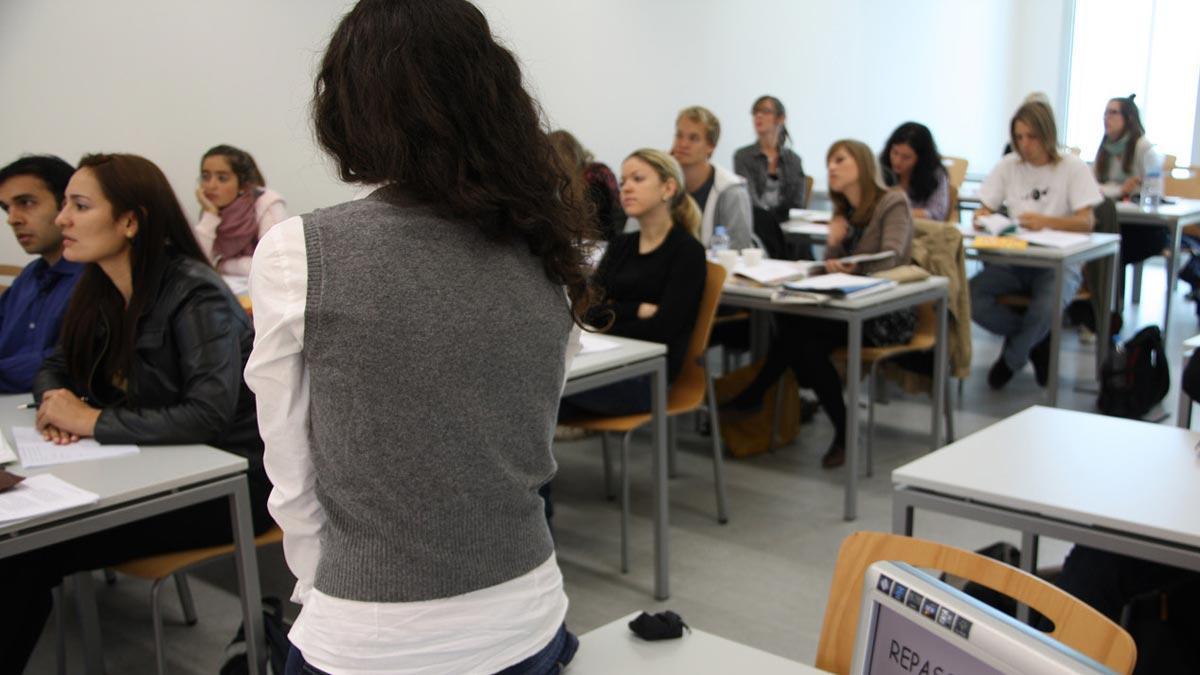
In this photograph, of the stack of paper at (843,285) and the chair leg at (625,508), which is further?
the stack of paper at (843,285)

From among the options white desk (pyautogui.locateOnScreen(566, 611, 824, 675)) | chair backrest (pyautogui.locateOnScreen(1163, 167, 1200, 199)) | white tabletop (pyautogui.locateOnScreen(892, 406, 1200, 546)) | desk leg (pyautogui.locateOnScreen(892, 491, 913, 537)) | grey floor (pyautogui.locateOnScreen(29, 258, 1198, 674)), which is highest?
chair backrest (pyautogui.locateOnScreen(1163, 167, 1200, 199))

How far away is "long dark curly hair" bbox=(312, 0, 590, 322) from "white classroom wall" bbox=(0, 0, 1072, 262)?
973mm

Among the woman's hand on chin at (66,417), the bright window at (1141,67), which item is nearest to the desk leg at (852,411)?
the woman's hand on chin at (66,417)

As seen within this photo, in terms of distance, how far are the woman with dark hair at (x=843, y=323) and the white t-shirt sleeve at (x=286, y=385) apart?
3.17m

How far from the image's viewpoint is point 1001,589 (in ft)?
4.67

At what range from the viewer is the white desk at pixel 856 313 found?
12.3 feet

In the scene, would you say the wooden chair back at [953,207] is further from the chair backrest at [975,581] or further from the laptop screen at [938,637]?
the laptop screen at [938,637]

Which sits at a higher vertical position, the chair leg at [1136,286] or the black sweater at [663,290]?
the black sweater at [663,290]

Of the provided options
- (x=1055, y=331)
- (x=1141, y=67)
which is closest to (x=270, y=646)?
(x=1055, y=331)

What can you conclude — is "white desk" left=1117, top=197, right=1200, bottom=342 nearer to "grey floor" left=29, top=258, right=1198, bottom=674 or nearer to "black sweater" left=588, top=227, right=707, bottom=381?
"grey floor" left=29, top=258, right=1198, bottom=674

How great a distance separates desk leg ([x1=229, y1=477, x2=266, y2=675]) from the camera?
2.24 m

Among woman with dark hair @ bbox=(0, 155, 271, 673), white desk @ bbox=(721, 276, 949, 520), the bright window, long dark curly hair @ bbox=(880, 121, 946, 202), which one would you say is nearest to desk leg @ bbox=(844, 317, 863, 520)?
white desk @ bbox=(721, 276, 949, 520)

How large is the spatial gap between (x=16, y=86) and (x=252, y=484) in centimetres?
291

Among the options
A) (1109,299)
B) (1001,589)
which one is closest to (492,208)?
(1001,589)
